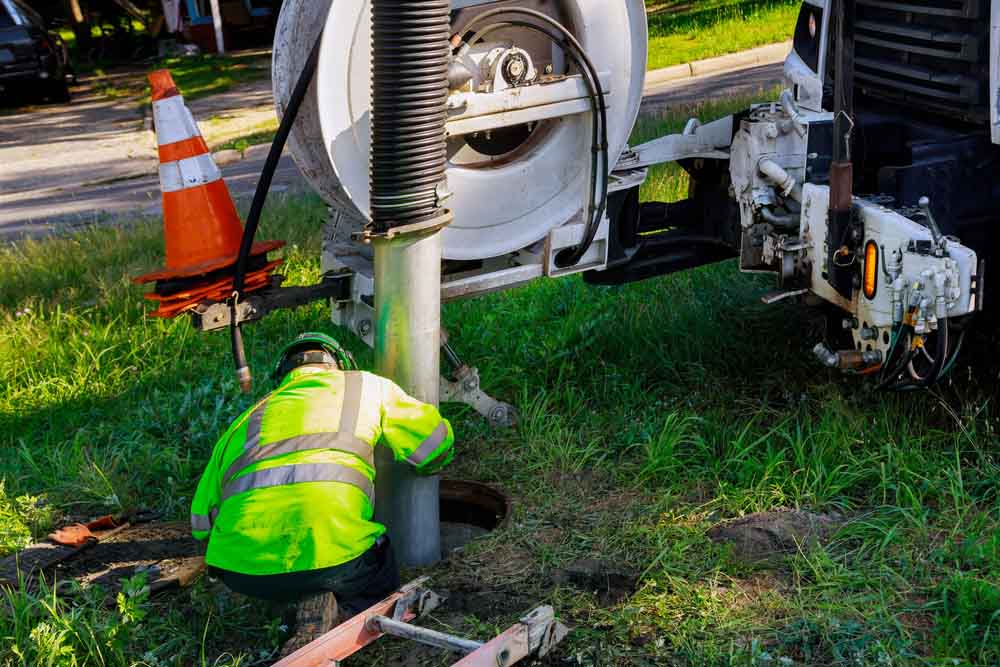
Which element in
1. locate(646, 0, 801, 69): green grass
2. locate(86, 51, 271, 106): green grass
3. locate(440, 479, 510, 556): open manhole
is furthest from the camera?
locate(86, 51, 271, 106): green grass

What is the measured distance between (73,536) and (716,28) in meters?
12.3

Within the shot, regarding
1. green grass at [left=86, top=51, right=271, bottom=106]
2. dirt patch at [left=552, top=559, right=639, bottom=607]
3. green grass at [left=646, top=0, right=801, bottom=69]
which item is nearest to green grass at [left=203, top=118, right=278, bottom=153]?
green grass at [left=86, top=51, right=271, bottom=106]

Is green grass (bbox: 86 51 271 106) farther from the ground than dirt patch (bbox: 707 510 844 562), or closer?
farther from the ground

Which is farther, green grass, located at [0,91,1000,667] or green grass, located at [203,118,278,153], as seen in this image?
green grass, located at [203,118,278,153]

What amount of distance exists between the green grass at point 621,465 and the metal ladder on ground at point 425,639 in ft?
0.37

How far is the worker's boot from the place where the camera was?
3.35 metres

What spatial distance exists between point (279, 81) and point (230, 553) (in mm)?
1573

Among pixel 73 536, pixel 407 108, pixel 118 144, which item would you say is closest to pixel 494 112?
pixel 407 108

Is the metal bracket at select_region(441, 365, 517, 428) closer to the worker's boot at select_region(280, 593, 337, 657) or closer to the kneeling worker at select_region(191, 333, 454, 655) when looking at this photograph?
the kneeling worker at select_region(191, 333, 454, 655)

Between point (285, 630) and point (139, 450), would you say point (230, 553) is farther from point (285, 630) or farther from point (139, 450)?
point (139, 450)

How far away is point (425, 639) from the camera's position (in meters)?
3.29

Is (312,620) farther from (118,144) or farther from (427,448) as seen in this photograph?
(118,144)

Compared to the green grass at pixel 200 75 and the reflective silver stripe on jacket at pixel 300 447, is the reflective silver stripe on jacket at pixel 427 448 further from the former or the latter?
the green grass at pixel 200 75

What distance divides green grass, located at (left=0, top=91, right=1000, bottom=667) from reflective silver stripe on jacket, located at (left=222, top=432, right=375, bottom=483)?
0.56m
